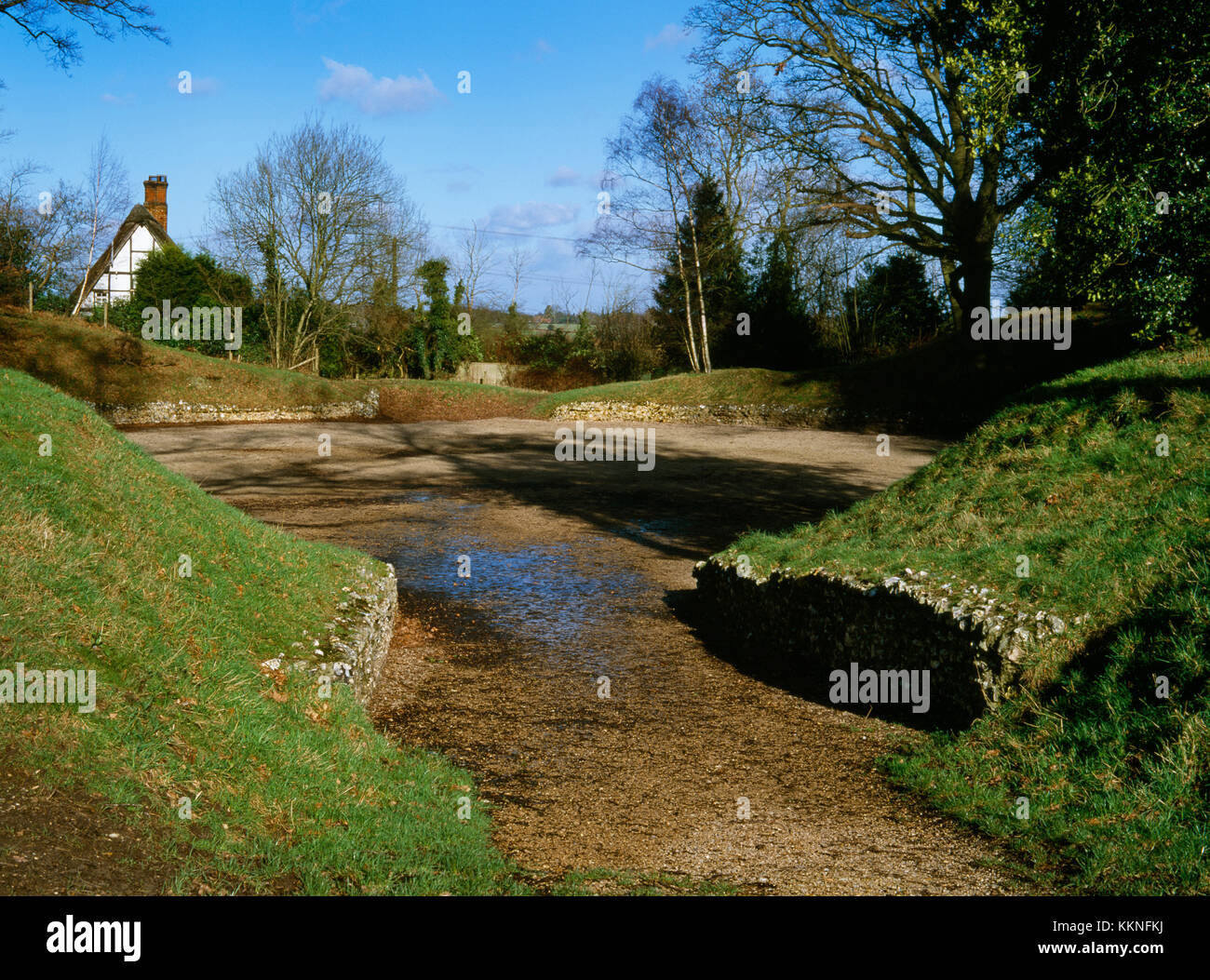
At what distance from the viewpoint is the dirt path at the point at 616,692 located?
506cm

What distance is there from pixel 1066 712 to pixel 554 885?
3.47 meters

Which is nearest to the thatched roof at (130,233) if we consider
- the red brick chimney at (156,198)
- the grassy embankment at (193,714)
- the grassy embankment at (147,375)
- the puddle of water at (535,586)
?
the red brick chimney at (156,198)

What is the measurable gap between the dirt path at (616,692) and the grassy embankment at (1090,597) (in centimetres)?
50

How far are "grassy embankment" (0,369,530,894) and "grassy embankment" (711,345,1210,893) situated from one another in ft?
9.87

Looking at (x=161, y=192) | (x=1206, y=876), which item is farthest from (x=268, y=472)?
(x=161, y=192)

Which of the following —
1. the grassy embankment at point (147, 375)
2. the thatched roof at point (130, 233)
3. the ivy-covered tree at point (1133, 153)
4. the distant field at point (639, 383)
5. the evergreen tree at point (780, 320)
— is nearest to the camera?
the ivy-covered tree at point (1133, 153)

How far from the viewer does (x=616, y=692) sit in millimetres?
8023

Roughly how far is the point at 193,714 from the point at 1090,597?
5.78m

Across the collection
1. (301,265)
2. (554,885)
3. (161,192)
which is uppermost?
(161,192)

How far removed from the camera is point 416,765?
586 centimetres

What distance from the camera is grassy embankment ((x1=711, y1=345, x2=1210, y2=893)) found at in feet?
15.6

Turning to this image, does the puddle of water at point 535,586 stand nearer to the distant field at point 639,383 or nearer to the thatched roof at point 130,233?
the distant field at point 639,383

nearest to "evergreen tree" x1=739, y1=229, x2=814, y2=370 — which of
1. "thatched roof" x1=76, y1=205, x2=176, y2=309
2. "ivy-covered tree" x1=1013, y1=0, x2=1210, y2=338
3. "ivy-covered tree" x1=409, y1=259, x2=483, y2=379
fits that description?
"ivy-covered tree" x1=409, y1=259, x2=483, y2=379
